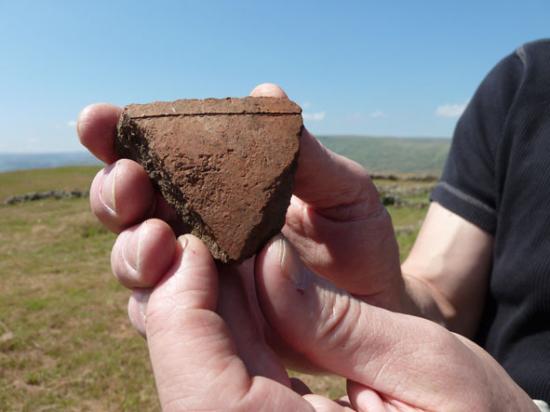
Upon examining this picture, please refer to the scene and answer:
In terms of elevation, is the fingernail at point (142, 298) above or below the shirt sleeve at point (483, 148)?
A: below

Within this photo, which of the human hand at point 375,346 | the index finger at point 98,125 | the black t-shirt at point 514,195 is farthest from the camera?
the black t-shirt at point 514,195

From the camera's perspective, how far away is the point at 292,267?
1863 mm

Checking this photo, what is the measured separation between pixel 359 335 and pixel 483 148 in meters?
2.01

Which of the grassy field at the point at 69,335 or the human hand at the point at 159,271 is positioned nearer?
the human hand at the point at 159,271

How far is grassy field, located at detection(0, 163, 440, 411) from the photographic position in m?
5.45

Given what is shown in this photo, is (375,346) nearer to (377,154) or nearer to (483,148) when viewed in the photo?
(483,148)

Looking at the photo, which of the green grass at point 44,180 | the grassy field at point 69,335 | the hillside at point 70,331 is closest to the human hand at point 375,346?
the hillside at point 70,331

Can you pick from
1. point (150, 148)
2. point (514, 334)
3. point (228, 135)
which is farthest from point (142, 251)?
point (514, 334)

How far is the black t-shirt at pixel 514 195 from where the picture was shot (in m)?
2.81

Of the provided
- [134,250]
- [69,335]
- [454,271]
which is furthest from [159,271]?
[69,335]

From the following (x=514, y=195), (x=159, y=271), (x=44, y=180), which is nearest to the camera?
(x=159, y=271)

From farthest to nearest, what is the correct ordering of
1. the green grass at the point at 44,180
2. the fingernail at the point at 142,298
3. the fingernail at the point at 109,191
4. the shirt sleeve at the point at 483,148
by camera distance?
the green grass at the point at 44,180, the shirt sleeve at the point at 483,148, the fingernail at the point at 109,191, the fingernail at the point at 142,298

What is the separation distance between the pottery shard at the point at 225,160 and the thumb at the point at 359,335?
0.16m

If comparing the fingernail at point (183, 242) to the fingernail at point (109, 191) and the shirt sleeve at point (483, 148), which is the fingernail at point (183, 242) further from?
the shirt sleeve at point (483, 148)
